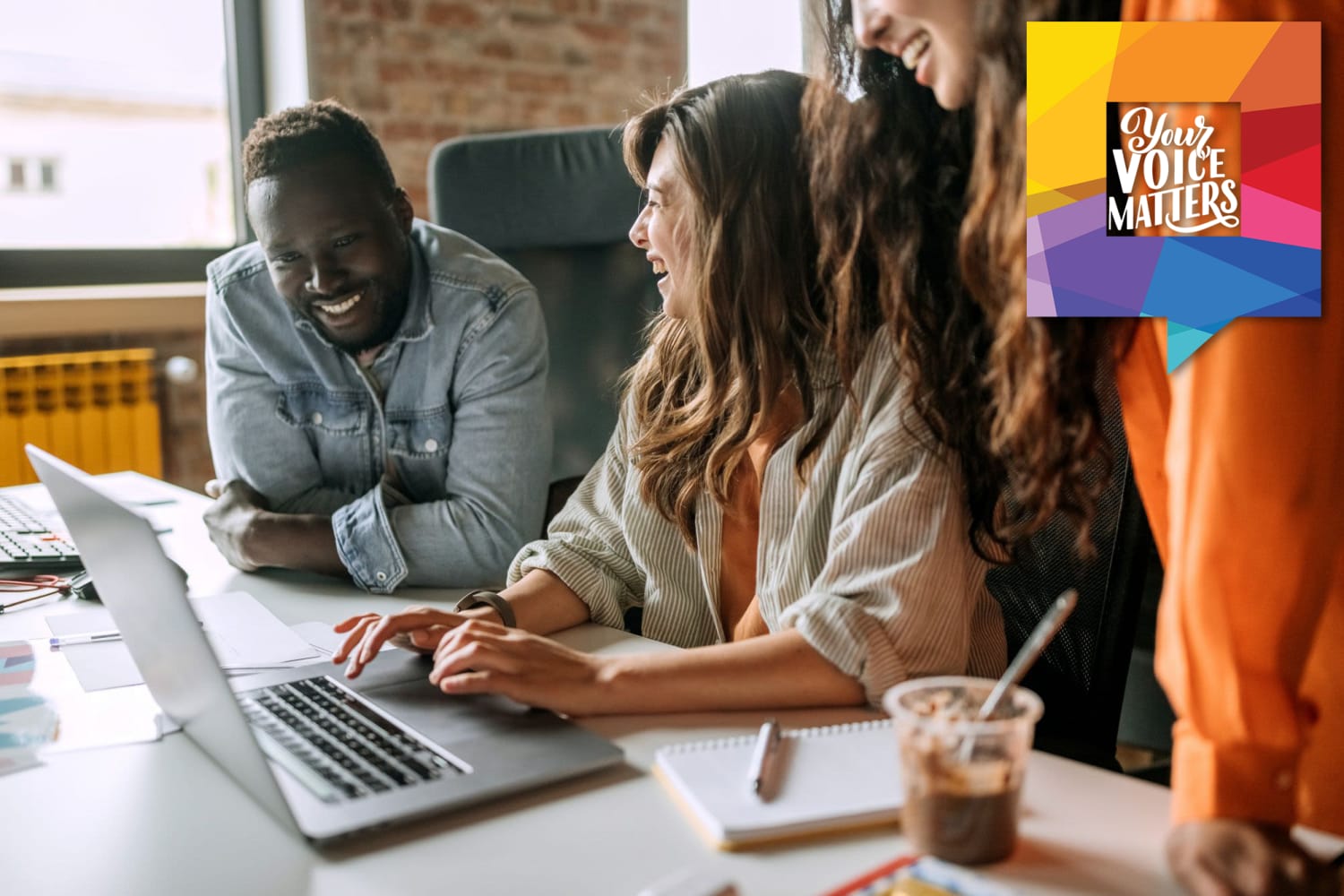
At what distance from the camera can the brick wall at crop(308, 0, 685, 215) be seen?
3.39 metres

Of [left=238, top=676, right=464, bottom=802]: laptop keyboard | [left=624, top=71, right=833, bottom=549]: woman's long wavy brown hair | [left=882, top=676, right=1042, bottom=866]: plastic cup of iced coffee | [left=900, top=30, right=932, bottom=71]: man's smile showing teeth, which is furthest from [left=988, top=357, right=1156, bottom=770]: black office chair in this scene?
[left=238, top=676, right=464, bottom=802]: laptop keyboard

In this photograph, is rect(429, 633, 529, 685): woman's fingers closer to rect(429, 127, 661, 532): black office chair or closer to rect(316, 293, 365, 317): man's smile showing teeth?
rect(316, 293, 365, 317): man's smile showing teeth

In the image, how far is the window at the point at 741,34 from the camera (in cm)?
414

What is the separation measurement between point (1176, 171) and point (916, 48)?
0.21 meters

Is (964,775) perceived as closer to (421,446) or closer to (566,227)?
(421,446)

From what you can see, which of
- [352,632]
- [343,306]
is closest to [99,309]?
[343,306]

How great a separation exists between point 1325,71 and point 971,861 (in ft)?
1.67

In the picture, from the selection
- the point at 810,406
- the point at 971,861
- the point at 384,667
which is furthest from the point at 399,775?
the point at 810,406

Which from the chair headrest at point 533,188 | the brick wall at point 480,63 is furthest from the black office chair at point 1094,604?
the brick wall at point 480,63

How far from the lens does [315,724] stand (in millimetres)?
938

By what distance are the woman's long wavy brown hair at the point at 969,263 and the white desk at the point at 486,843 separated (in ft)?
0.75

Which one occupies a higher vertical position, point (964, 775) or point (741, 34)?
point (741, 34)

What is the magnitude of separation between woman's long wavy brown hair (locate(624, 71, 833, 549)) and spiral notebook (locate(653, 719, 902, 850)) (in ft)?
1.32

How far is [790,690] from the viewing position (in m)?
0.97
